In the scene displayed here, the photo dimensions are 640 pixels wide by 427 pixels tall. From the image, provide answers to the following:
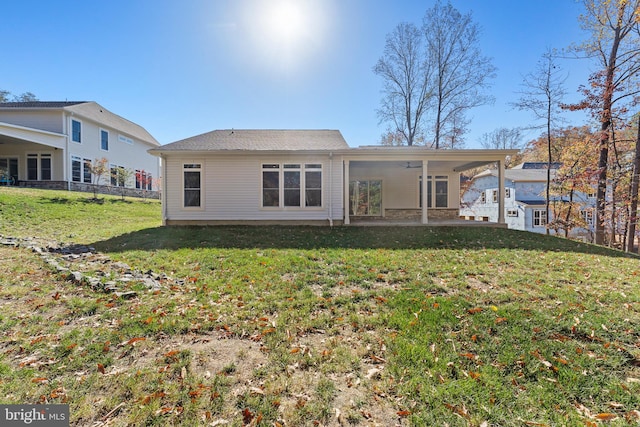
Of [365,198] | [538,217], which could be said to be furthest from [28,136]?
[538,217]

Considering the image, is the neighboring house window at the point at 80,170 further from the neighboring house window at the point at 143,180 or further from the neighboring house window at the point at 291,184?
the neighboring house window at the point at 291,184

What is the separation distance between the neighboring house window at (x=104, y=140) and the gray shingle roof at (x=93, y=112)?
667 millimetres

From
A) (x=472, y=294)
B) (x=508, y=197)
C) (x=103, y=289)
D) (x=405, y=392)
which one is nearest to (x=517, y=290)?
(x=472, y=294)

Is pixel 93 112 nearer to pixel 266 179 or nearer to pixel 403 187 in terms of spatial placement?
pixel 266 179

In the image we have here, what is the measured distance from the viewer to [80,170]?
18203 mm

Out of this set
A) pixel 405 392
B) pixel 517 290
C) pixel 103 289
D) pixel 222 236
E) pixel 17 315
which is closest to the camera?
pixel 405 392

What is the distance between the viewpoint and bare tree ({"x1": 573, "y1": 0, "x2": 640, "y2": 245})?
11.1 metres

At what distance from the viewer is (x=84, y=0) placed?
9078 millimetres

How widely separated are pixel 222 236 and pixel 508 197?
80.8 feet

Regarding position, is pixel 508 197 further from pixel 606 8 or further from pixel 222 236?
pixel 222 236

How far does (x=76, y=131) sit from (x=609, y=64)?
29.4 m

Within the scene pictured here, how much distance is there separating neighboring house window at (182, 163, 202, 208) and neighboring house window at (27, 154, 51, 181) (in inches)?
547

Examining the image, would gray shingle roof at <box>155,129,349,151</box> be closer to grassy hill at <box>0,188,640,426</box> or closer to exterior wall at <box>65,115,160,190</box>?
grassy hill at <box>0,188,640,426</box>

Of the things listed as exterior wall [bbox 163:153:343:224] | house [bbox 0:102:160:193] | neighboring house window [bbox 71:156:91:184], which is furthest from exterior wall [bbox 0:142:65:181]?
exterior wall [bbox 163:153:343:224]
